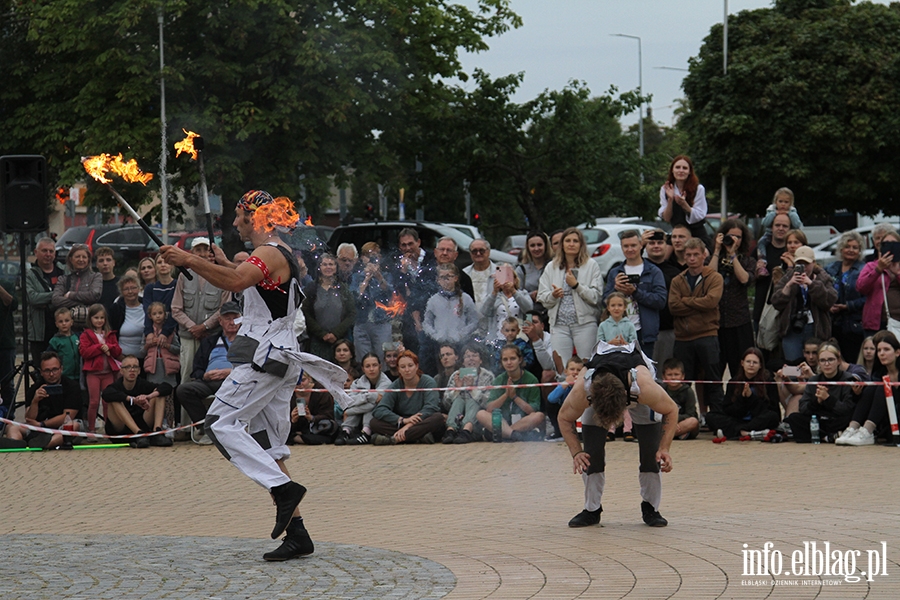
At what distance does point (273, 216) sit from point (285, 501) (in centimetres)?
169

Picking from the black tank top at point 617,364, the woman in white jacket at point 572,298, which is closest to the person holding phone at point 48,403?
the woman in white jacket at point 572,298

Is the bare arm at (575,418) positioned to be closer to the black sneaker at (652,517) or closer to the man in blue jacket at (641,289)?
the black sneaker at (652,517)

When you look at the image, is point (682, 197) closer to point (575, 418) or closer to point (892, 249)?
point (892, 249)

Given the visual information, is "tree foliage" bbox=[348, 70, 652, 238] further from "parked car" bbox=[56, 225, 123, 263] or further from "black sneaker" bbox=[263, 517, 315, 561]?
"black sneaker" bbox=[263, 517, 315, 561]

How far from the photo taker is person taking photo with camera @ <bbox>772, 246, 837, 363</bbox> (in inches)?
509

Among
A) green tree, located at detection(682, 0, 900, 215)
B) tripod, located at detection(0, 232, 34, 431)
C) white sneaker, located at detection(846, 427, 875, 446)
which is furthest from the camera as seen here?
green tree, located at detection(682, 0, 900, 215)

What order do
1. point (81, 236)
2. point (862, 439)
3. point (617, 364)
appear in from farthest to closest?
1. point (81, 236)
2. point (862, 439)
3. point (617, 364)

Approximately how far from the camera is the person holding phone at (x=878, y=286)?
12.9 m

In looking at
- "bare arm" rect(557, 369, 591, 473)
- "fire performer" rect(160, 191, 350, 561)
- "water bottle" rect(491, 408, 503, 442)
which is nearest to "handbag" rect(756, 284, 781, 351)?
"water bottle" rect(491, 408, 503, 442)

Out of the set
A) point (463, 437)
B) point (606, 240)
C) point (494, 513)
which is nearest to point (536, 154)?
point (606, 240)

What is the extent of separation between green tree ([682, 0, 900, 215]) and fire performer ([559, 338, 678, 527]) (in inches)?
1023

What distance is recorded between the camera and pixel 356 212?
224 feet

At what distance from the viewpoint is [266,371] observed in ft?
24.1

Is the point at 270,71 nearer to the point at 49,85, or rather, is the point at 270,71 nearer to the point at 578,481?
the point at 49,85
